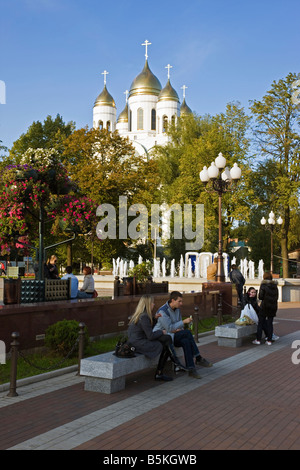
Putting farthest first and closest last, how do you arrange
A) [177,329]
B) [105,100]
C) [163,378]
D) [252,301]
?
[105,100], [252,301], [177,329], [163,378]

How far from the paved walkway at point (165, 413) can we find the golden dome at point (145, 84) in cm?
7070

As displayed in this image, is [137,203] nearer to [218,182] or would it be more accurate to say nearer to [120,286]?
[218,182]

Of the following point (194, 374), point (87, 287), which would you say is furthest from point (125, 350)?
point (87, 287)

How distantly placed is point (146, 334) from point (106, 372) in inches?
36.7

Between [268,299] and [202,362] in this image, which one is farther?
[268,299]

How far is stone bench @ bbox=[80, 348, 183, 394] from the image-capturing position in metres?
7.18

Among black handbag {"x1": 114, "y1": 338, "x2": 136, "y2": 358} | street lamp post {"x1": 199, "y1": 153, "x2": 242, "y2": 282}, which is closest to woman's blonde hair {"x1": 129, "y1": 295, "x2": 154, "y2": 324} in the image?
black handbag {"x1": 114, "y1": 338, "x2": 136, "y2": 358}

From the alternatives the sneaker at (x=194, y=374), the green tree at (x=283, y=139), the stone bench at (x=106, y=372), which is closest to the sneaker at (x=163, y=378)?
the sneaker at (x=194, y=374)

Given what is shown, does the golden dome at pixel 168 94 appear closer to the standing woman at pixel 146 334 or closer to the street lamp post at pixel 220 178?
the street lamp post at pixel 220 178

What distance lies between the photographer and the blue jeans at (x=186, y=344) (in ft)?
27.3

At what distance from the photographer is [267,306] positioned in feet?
37.1

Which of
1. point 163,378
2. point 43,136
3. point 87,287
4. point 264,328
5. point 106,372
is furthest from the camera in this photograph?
point 43,136

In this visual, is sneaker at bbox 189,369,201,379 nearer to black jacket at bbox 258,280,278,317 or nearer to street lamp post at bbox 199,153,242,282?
black jacket at bbox 258,280,278,317

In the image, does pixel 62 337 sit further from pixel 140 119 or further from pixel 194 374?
pixel 140 119
